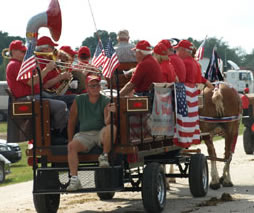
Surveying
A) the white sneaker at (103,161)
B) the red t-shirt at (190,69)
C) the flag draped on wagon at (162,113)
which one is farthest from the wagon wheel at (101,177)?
the red t-shirt at (190,69)

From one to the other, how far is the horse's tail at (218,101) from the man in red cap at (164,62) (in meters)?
2.61

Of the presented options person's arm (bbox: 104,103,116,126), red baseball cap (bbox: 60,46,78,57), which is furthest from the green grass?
person's arm (bbox: 104,103,116,126)

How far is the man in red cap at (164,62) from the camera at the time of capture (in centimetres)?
1288

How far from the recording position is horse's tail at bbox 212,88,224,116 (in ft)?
50.9

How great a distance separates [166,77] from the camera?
12883 mm

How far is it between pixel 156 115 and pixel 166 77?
1434mm

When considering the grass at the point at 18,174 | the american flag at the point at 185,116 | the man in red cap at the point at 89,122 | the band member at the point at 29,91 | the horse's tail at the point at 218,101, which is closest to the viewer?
the man in red cap at the point at 89,122

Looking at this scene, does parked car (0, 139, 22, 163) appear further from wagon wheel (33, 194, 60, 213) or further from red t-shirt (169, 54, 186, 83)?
wagon wheel (33, 194, 60, 213)

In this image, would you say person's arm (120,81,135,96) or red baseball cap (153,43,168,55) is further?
red baseball cap (153,43,168,55)

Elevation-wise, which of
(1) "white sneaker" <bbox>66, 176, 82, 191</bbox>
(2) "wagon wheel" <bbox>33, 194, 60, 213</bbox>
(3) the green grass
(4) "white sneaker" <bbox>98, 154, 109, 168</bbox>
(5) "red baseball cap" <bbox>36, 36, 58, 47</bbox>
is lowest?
(3) the green grass

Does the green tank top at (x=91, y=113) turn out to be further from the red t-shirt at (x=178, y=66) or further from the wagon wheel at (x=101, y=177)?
the red t-shirt at (x=178, y=66)

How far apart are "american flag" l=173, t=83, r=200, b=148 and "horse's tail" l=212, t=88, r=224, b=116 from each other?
263 cm

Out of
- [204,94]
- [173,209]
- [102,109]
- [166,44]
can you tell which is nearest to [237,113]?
[204,94]

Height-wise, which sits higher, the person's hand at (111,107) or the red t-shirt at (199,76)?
the red t-shirt at (199,76)
